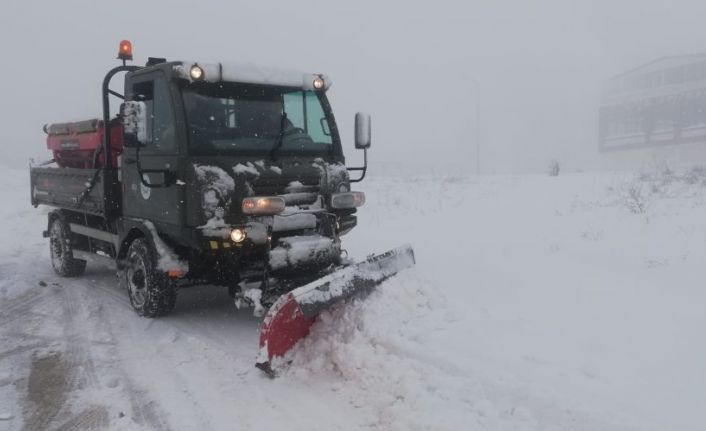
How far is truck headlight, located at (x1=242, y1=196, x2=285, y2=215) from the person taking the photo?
4938mm

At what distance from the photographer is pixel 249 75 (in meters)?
5.37

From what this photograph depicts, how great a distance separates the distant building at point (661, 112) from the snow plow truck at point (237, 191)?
30.1 m

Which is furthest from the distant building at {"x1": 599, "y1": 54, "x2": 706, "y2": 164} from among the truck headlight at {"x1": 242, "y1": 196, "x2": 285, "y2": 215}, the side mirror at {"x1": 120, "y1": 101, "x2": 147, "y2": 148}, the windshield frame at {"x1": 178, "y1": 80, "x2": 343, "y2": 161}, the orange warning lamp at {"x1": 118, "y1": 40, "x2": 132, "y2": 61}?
the side mirror at {"x1": 120, "y1": 101, "x2": 147, "y2": 148}

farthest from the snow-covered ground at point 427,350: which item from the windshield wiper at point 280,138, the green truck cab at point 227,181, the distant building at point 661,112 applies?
the distant building at point 661,112

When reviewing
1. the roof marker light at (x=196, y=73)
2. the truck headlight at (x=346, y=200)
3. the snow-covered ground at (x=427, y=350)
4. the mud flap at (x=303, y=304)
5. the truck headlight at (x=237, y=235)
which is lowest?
the snow-covered ground at (x=427, y=350)

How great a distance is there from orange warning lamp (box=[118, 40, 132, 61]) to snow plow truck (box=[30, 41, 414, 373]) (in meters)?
0.35

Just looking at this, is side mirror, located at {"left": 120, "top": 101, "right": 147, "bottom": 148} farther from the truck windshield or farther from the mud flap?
the mud flap

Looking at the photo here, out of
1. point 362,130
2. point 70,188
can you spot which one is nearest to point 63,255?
point 70,188

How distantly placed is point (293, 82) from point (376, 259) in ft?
6.67

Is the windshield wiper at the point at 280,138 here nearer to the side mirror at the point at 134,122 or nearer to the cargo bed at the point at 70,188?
the side mirror at the point at 134,122

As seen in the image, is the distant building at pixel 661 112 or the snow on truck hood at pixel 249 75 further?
the distant building at pixel 661 112

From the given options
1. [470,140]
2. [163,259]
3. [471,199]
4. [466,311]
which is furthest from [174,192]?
[470,140]

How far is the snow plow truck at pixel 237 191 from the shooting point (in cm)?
495

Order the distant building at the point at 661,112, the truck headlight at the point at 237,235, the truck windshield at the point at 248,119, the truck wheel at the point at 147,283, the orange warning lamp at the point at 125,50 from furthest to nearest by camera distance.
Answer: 1. the distant building at the point at 661,112
2. the orange warning lamp at the point at 125,50
3. the truck wheel at the point at 147,283
4. the truck windshield at the point at 248,119
5. the truck headlight at the point at 237,235
